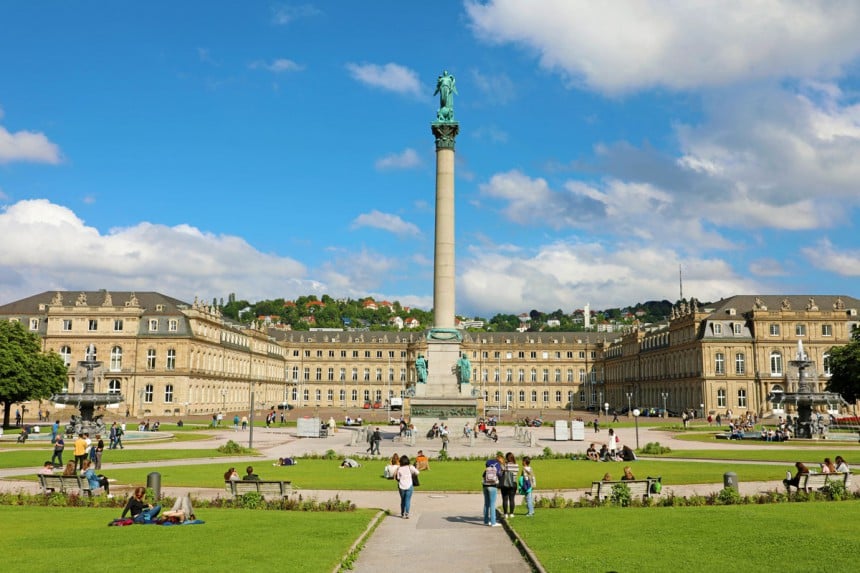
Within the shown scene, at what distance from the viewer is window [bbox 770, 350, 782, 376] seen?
114 meters

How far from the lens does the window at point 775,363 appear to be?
113625mm

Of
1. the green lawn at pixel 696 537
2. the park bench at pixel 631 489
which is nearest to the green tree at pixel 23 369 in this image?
the green lawn at pixel 696 537

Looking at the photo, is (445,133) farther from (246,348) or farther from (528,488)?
(246,348)

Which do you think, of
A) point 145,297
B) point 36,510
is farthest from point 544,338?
point 36,510

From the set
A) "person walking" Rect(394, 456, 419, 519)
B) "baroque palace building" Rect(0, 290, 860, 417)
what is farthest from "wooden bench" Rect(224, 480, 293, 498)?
"baroque palace building" Rect(0, 290, 860, 417)

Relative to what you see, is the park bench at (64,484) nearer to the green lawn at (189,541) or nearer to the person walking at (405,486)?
the green lawn at (189,541)

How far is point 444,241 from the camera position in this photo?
209 feet

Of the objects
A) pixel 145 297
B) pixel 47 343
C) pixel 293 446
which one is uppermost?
pixel 145 297

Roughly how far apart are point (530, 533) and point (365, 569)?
5309 mm

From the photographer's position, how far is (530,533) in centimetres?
1875

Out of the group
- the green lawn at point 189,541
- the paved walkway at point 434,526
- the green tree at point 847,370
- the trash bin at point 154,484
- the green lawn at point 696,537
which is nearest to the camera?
the green lawn at point 696,537

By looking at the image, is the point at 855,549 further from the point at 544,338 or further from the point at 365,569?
the point at 544,338

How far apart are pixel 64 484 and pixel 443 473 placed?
16812 mm

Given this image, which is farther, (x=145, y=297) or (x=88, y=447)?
(x=145, y=297)
